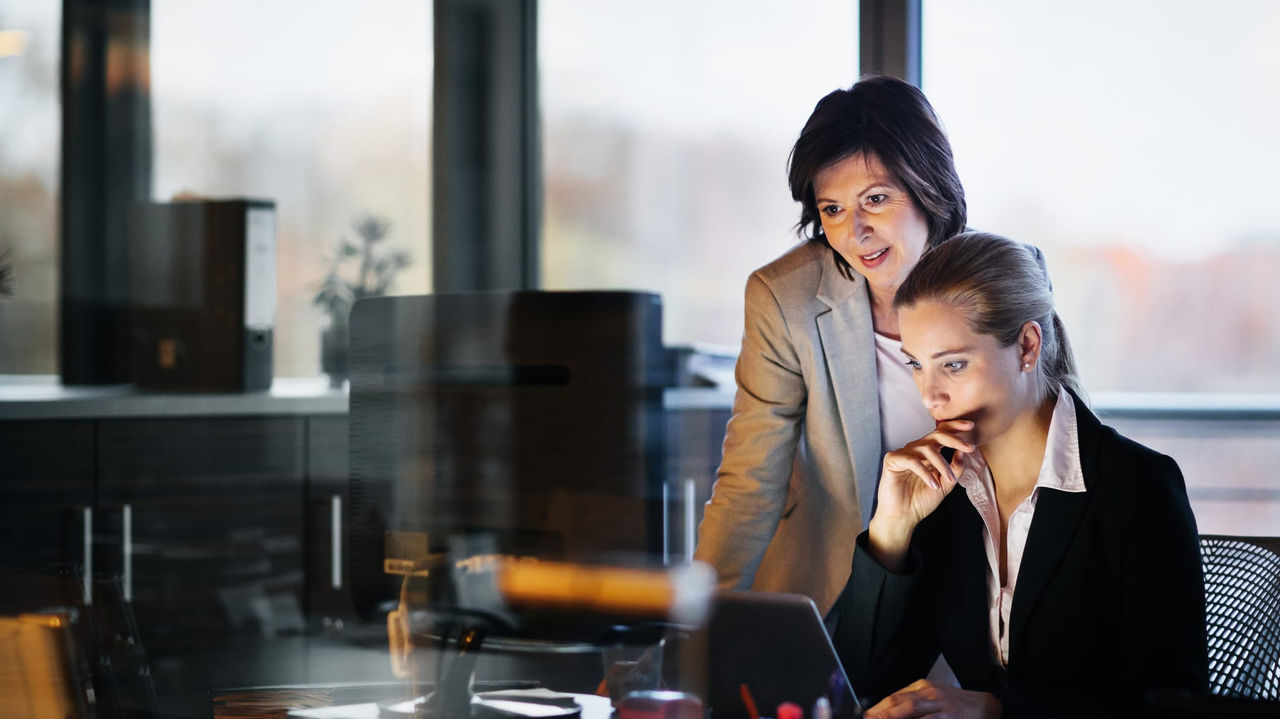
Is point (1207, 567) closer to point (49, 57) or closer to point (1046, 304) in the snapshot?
point (1046, 304)

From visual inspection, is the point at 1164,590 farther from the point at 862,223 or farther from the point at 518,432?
the point at 518,432

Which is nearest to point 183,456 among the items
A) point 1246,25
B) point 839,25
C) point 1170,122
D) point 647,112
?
point 647,112

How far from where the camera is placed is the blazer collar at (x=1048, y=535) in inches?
51.6

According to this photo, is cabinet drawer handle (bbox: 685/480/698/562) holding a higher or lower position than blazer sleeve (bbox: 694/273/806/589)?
lower

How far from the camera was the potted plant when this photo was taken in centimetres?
293

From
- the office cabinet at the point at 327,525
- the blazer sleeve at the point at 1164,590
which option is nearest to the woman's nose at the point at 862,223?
the blazer sleeve at the point at 1164,590

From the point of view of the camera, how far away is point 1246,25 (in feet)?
7.82

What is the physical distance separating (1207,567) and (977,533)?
0.28m

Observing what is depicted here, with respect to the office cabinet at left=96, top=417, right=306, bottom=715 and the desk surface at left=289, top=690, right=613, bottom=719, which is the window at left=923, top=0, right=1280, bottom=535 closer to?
the desk surface at left=289, top=690, right=613, bottom=719

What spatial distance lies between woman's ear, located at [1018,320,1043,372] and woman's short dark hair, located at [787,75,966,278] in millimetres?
286

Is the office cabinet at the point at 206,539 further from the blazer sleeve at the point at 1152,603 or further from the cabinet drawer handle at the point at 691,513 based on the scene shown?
the blazer sleeve at the point at 1152,603

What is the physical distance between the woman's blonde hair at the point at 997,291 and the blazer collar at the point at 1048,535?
96 mm

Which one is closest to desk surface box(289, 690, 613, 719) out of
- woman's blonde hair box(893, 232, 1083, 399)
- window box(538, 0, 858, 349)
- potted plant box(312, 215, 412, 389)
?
woman's blonde hair box(893, 232, 1083, 399)

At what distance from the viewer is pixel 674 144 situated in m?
2.91
